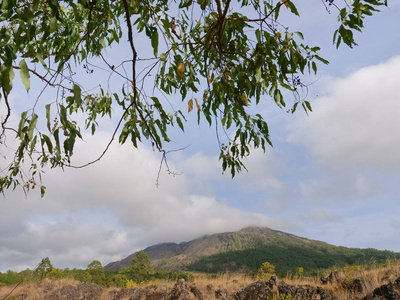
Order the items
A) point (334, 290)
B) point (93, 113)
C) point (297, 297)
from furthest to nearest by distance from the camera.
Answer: point (334, 290), point (297, 297), point (93, 113)

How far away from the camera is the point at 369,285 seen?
730cm

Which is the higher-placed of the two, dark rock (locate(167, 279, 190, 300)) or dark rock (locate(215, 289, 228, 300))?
dark rock (locate(167, 279, 190, 300))

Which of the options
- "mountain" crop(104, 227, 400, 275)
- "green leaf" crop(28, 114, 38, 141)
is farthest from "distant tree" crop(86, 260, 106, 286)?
"mountain" crop(104, 227, 400, 275)

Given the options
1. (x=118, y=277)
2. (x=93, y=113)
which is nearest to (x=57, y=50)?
(x=93, y=113)

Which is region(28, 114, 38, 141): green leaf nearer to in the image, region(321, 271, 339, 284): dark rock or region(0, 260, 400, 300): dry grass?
region(0, 260, 400, 300): dry grass

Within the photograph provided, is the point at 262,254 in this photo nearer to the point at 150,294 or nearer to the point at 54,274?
the point at 54,274

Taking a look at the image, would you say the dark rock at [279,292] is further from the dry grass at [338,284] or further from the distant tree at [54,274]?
the distant tree at [54,274]

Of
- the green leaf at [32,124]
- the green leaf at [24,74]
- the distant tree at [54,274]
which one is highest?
the green leaf at [24,74]

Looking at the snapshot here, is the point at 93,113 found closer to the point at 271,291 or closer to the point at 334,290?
the point at 271,291

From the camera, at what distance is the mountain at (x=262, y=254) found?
78762mm

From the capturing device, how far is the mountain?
78.8 meters

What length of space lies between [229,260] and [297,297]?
343 feet

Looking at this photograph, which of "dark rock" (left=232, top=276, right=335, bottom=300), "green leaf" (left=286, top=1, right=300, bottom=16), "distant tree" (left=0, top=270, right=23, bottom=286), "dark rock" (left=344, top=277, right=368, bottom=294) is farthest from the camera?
"distant tree" (left=0, top=270, right=23, bottom=286)

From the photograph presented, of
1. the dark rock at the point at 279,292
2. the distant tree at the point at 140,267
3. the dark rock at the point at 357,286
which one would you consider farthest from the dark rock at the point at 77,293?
the dark rock at the point at 357,286
